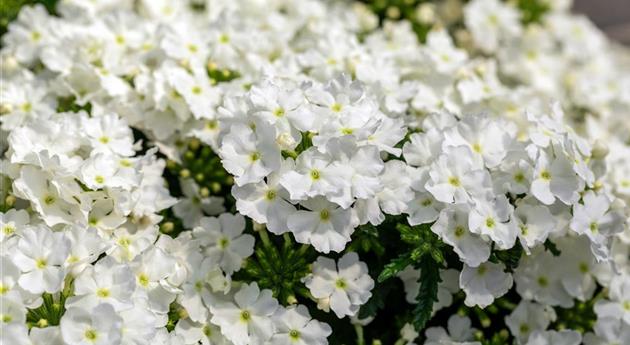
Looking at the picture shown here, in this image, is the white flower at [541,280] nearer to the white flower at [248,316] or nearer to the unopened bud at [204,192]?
the white flower at [248,316]

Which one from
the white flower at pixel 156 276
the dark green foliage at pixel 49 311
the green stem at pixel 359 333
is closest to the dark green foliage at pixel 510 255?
the green stem at pixel 359 333

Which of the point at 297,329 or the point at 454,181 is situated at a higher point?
the point at 454,181

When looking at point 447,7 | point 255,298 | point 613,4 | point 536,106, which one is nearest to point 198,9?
point 447,7

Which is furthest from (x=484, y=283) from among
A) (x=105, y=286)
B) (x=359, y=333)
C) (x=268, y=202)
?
(x=105, y=286)

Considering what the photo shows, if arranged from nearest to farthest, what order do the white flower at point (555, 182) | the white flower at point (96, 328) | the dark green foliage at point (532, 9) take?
1. the white flower at point (96, 328)
2. the white flower at point (555, 182)
3. the dark green foliage at point (532, 9)

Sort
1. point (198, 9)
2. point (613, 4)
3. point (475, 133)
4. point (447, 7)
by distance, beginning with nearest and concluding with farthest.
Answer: point (475, 133) < point (198, 9) < point (447, 7) < point (613, 4)

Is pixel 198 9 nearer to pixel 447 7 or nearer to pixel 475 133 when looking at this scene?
pixel 447 7

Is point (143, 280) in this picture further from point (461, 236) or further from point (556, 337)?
point (556, 337)
